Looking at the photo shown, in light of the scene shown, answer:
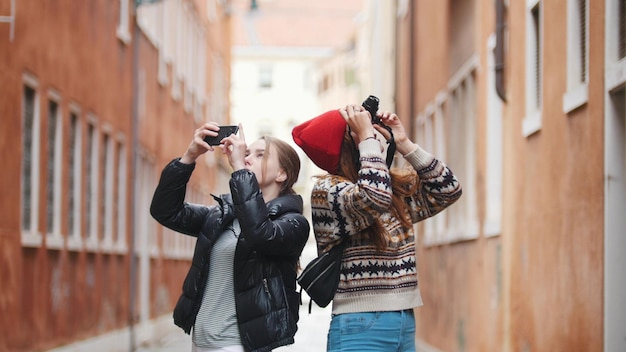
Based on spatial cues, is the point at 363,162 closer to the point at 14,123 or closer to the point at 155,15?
the point at 14,123

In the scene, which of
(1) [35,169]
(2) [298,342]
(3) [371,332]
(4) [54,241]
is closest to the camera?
(3) [371,332]

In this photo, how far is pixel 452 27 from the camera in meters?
18.5

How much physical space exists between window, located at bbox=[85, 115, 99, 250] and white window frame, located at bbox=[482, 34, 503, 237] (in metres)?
6.07

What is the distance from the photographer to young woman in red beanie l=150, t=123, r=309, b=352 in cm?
577

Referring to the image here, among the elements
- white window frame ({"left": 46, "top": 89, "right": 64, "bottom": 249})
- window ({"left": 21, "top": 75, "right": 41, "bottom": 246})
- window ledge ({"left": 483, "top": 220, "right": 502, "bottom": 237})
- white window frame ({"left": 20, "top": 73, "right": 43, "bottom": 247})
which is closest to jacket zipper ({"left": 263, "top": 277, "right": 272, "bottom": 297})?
window ledge ({"left": 483, "top": 220, "right": 502, "bottom": 237})

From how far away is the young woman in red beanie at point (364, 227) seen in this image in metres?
5.50

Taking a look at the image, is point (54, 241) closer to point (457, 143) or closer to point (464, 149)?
point (464, 149)

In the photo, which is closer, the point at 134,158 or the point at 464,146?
the point at 464,146

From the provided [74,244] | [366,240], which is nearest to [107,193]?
[74,244]

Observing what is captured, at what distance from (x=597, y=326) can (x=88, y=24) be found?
1063 cm

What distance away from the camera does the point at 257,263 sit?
233 inches

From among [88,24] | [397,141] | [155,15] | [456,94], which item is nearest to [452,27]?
[456,94]

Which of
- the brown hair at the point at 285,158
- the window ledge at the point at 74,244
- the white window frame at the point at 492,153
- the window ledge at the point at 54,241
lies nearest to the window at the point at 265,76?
the window ledge at the point at 74,244

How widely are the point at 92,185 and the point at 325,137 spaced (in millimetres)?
13547
